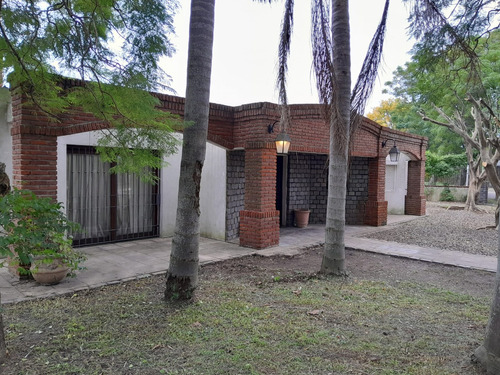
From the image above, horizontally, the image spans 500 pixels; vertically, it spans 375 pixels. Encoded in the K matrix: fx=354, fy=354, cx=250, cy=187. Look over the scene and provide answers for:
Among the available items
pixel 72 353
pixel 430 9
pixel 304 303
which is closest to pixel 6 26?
pixel 72 353

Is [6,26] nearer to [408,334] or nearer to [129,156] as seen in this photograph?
[129,156]

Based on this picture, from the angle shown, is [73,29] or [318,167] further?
[318,167]

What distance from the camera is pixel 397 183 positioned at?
568 inches

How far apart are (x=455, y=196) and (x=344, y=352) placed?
1994 cm

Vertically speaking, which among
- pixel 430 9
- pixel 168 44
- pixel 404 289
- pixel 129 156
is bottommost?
pixel 404 289

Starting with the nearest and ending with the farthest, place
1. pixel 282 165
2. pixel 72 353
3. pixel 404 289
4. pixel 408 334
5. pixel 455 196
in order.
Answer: pixel 72 353 < pixel 408 334 < pixel 404 289 < pixel 282 165 < pixel 455 196

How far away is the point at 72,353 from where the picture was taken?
304cm

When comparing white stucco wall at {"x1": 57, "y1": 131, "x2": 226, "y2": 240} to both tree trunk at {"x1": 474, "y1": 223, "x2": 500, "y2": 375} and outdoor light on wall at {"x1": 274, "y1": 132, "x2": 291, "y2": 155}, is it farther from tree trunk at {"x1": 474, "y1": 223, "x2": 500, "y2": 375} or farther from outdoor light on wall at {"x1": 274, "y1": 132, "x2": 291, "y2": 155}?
tree trunk at {"x1": 474, "y1": 223, "x2": 500, "y2": 375}

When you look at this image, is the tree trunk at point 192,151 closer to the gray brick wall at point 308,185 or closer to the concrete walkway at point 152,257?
the concrete walkway at point 152,257

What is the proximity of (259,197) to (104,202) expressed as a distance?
134 inches

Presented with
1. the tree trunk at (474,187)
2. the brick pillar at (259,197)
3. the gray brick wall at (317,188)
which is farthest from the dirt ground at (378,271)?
the tree trunk at (474,187)

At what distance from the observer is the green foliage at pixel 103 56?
3.63 metres

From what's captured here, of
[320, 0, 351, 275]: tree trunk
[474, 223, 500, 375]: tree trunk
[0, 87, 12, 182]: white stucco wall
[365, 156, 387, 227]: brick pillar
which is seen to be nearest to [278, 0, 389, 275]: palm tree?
[320, 0, 351, 275]: tree trunk

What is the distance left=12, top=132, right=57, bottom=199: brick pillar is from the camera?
195 inches
